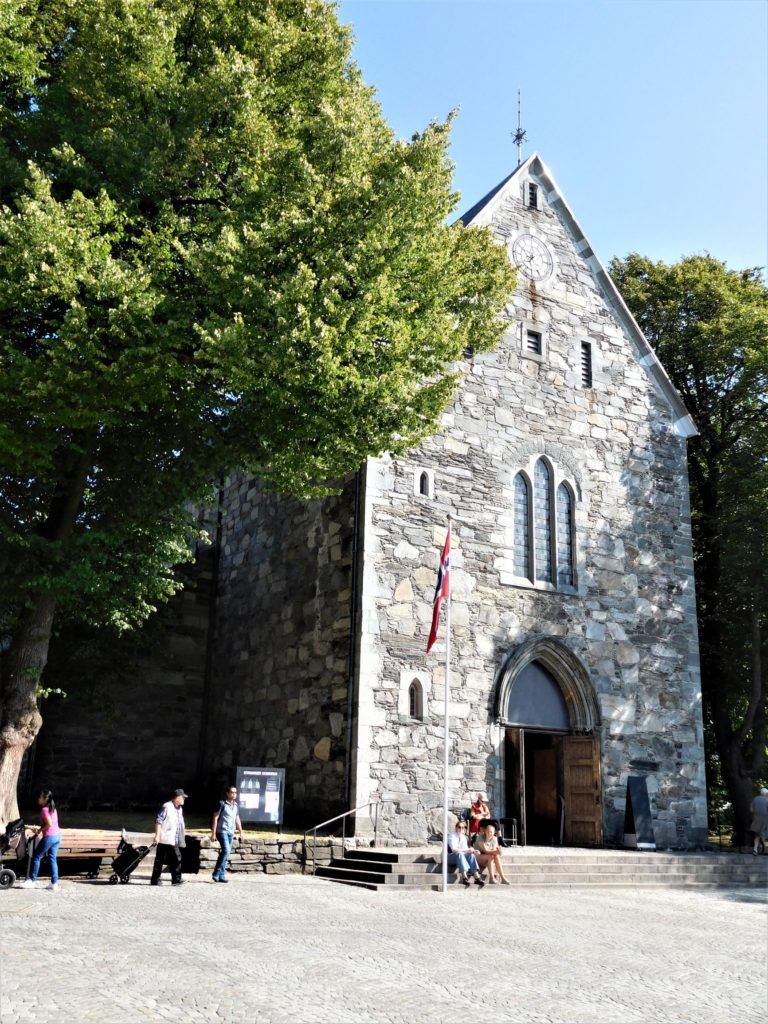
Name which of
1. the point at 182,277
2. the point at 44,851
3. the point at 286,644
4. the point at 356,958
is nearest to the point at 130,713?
the point at 286,644

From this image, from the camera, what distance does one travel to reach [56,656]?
1997 centimetres

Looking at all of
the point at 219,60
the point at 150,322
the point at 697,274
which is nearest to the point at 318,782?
the point at 150,322

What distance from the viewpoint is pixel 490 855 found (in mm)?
14641

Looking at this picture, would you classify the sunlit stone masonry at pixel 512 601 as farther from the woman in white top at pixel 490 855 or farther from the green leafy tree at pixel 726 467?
the green leafy tree at pixel 726 467

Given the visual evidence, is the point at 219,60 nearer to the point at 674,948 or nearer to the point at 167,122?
the point at 167,122

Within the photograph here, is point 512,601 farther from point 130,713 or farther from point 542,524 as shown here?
point 130,713

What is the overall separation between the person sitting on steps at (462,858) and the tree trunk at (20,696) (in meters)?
6.57

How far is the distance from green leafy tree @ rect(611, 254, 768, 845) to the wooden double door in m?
6.88

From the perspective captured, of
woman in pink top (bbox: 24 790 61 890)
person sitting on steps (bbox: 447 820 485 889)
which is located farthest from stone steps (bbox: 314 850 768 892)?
woman in pink top (bbox: 24 790 61 890)

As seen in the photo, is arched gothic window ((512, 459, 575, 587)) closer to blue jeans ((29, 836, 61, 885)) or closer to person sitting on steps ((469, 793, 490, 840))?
person sitting on steps ((469, 793, 490, 840))

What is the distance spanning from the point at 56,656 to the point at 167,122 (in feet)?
38.1

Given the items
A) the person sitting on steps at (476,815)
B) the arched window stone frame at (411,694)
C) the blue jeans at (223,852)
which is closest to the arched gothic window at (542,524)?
the arched window stone frame at (411,694)

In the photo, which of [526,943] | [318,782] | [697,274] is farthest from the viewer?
[697,274]

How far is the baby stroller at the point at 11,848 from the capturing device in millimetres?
11594
